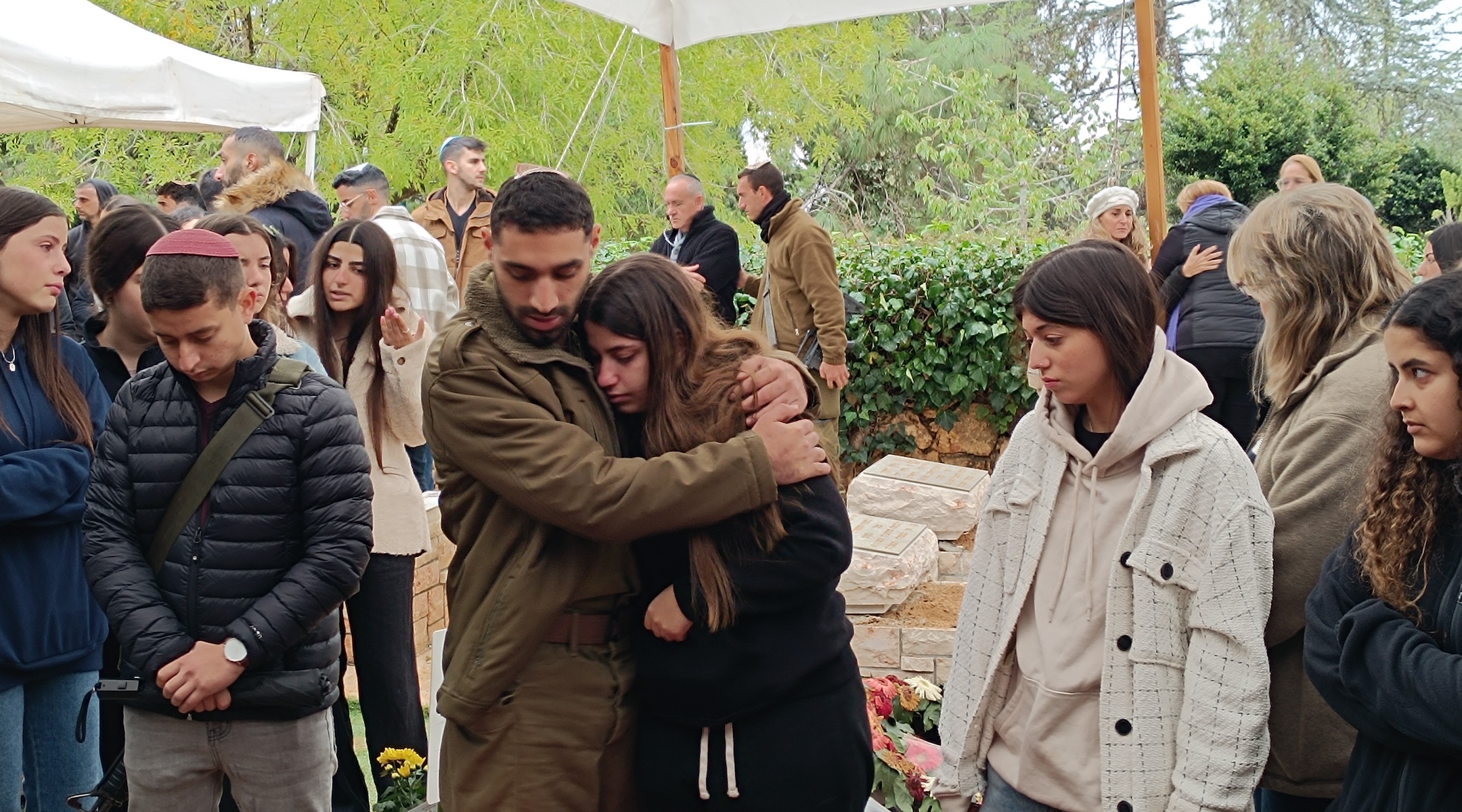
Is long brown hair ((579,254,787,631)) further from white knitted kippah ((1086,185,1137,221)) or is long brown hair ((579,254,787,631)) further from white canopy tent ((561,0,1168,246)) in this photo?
white knitted kippah ((1086,185,1137,221))

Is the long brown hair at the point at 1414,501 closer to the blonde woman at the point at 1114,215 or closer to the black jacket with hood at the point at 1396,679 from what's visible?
the black jacket with hood at the point at 1396,679

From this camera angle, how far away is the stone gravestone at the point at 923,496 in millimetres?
6746

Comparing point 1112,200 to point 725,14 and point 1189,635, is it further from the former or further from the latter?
point 1189,635

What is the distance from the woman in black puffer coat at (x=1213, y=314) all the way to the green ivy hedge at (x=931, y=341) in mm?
1730

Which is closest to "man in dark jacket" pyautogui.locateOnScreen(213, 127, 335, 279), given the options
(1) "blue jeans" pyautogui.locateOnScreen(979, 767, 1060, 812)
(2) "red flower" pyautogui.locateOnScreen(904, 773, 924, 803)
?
(2) "red flower" pyautogui.locateOnScreen(904, 773, 924, 803)

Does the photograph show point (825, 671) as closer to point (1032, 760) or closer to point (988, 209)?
point (1032, 760)

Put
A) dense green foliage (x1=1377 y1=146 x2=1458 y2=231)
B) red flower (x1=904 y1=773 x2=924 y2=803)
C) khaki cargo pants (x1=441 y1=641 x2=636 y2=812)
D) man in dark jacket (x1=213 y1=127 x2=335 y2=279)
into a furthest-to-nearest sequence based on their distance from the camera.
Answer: dense green foliage (x1=1377 y1=146 x2=1458 y2=231), man in dark jacket (x1=213 y1=127 x2=335 y2=279), red flower (x1=904 y1=773 x2=924 y2=803), khaki cargo pants (x1=441 y1=641 x2=636 y2=812)

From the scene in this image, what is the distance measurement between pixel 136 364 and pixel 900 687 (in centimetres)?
273

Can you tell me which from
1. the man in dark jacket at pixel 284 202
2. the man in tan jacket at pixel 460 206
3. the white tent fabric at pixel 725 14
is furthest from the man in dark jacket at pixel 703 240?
the man in dark jacket at pixel 284 202

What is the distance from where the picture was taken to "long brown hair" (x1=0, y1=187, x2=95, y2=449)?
3.30 metres

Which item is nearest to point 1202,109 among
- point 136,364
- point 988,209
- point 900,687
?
point 988,209

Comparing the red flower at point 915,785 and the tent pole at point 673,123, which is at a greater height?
the tent pole at point 673,123

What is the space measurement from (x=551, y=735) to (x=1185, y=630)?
1178mm

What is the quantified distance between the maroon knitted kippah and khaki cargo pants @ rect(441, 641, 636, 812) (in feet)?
4.37
